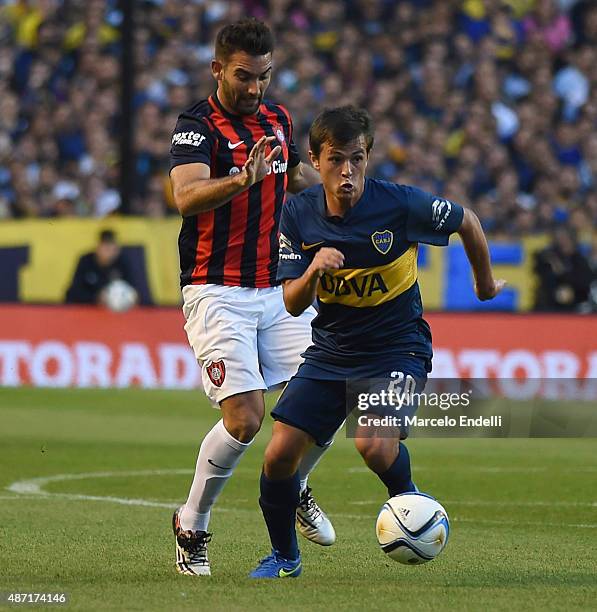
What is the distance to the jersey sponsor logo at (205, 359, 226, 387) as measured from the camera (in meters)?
6.27

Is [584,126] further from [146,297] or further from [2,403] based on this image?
[2,403]

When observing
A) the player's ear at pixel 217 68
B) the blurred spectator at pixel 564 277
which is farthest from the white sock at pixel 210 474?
the blurred spectator at pixel 564 277

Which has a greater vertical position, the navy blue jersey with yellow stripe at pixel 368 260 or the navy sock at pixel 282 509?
the navy blue jersey with yellow stripe at pixel 368 260

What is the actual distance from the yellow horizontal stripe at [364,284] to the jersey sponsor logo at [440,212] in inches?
6.6

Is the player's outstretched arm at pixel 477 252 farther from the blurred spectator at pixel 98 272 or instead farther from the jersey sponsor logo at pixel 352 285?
the blurred spectator at pixel 98 272

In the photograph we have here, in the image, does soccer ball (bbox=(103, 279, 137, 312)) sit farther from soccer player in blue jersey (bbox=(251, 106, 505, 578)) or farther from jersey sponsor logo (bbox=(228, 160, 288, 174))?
soccer player in blue jersey (bbox=(251, 106, 505, 578))

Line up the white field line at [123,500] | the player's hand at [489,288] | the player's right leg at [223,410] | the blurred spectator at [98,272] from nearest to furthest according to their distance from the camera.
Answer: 1. the player's hand at [489,288]
2. the player's right leg at [223,410]
3. the white field line at [123,500]
4. the blurred spectator at [98,272]

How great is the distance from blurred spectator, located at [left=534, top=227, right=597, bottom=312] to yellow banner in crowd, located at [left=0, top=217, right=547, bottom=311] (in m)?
0.15

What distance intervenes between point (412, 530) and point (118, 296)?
9.97 m

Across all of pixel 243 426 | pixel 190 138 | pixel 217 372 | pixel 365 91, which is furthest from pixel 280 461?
pixel 365 91

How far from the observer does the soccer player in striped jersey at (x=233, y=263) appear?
244 inches

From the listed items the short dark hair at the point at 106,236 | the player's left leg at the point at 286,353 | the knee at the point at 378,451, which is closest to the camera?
the knee at the point at 378,451

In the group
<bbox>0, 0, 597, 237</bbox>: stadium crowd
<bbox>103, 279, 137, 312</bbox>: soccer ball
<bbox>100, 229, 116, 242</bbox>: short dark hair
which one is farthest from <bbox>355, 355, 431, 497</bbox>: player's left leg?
<bbox>0, 0, 597, 237</bbox>: stadium crowd

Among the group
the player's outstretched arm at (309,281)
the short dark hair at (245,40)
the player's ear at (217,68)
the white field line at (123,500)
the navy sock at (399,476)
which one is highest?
the short dark hair at (245,40)
